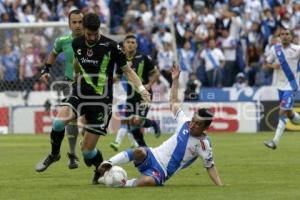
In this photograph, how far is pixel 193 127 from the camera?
12.5 meters

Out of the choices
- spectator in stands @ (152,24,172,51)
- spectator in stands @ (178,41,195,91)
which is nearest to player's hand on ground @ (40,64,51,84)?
spectator in stands @ (178,41,195,91)

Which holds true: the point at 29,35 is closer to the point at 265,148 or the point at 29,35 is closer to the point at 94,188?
the point at 265,148

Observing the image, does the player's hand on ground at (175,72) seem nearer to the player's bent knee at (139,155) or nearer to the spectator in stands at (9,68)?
the player's bent knee at (139,155)

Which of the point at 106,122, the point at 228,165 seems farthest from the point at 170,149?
the point at 228,165

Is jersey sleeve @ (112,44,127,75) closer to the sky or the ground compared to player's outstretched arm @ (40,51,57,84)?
closer to the sky

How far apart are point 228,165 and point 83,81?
4112mm

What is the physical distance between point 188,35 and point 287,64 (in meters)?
11.5

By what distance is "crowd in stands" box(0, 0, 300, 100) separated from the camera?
1157 inches

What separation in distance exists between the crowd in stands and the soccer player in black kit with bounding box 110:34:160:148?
8459 millimetres

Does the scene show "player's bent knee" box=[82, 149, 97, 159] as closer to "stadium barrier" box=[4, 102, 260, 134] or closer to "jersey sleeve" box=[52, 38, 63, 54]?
"jersey sleeve" box=[52, 38, 63, 54]

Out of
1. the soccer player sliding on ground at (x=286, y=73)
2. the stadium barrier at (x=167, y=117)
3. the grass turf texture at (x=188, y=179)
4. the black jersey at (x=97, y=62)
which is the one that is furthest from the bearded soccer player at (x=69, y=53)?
the stadium barrier at (x=167, y=117)

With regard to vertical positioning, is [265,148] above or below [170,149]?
below

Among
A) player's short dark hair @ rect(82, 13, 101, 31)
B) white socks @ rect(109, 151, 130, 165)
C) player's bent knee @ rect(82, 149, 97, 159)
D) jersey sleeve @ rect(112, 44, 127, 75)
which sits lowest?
player's bent knee @ rect(82, 149, 97, 159)

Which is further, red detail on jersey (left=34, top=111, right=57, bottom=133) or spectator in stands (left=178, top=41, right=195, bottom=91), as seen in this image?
spectator in stands (left=178, top=41, right=195, bottom=91)
